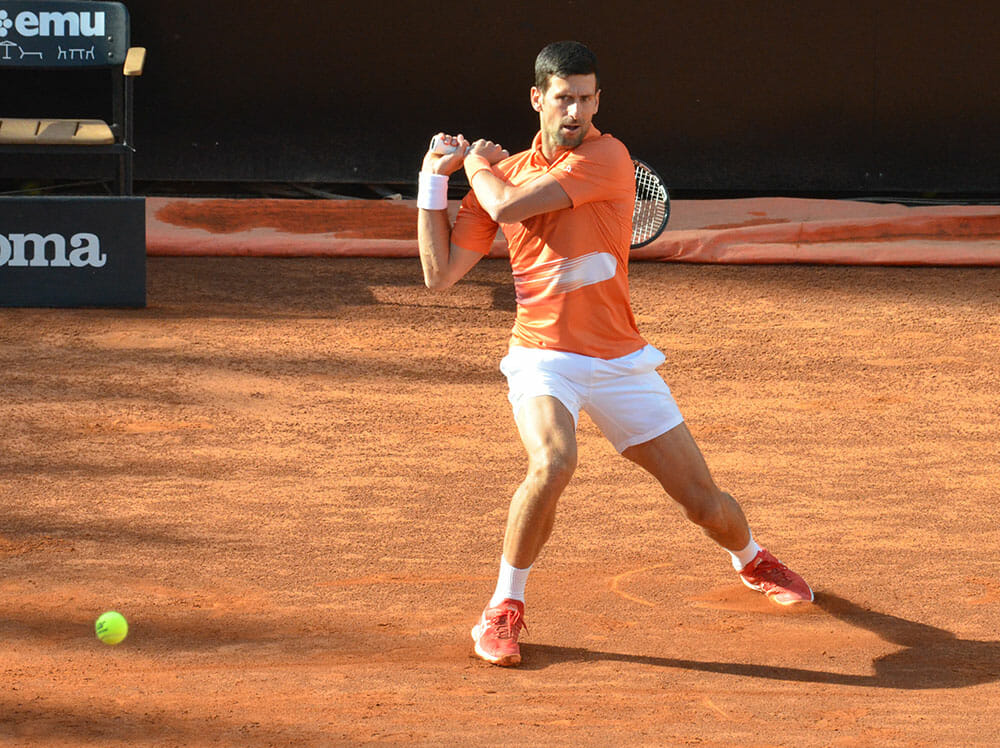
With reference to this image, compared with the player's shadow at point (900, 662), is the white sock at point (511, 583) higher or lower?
higher

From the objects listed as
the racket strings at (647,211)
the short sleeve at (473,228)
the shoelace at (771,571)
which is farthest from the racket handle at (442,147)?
the racket strings at (647,211)

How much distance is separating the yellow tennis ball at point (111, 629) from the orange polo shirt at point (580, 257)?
159 centimetres

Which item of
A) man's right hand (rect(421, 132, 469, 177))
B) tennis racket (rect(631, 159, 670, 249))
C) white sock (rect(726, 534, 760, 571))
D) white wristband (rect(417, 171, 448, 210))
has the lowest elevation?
white sock (rect(726, 534, 760, 571))

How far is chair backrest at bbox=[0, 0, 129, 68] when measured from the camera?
925 cm

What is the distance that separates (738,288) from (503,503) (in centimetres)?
396

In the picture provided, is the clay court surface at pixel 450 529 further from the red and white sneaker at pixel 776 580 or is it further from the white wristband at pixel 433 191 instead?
the white wristband at pixel 433 191

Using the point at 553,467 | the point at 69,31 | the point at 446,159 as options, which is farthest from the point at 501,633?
the point at 69,31

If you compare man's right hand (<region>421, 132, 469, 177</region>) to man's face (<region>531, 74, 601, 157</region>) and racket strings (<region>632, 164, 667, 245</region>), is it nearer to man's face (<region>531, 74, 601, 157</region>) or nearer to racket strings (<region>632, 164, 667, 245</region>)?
man's face (<region>531, 74, 601, 157</region>)

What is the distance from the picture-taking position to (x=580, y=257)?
427cm

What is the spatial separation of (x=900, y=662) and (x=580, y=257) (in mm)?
1635

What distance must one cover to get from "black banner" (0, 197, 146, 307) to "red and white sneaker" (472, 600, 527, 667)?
15.6 ft

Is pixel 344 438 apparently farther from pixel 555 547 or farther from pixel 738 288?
pixel 738 288

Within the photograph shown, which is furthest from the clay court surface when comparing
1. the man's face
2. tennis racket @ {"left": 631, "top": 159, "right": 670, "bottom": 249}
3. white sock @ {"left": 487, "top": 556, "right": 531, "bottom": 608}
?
the man's face

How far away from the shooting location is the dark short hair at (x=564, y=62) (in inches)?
162
